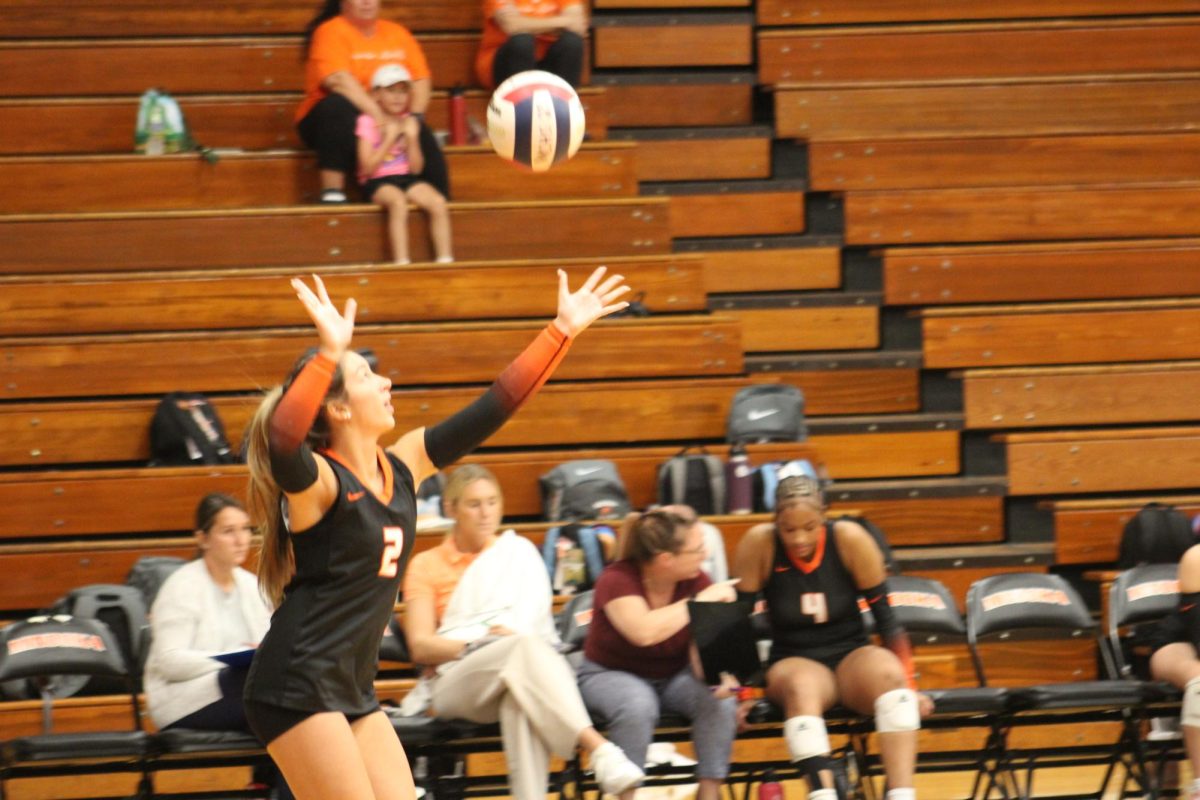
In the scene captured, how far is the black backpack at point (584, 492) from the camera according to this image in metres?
6.68

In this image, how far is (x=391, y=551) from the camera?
3324mm

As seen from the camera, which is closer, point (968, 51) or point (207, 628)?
point (207, 628)

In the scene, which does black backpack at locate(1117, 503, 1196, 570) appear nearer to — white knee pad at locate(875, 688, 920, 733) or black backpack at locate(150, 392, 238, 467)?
white knee pad at locate(875, 688, 920, 733)

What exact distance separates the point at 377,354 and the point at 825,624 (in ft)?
8.55

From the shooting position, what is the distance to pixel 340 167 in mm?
7844

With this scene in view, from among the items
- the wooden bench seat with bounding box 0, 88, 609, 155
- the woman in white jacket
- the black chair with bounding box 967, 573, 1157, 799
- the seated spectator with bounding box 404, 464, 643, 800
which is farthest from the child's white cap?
the black chair with bounding box 967, 573, 1157, 799

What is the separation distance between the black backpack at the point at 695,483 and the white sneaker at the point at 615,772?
1.89m

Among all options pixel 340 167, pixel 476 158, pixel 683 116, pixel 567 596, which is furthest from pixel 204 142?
pixel 567 596

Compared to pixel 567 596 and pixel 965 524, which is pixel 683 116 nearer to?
pixel 965 524

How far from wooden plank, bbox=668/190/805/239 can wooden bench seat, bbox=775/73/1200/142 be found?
0.41m

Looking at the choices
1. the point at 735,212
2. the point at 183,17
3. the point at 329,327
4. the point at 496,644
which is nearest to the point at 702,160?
the point at 735,212

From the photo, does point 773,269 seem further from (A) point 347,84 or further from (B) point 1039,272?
→ (A) point 347,84

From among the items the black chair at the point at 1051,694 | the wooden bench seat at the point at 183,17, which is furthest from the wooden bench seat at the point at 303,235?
the black chair at the point at 1051,694

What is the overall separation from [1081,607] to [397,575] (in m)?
3.55
